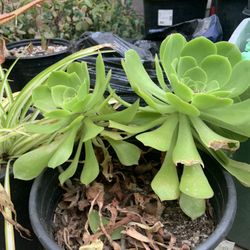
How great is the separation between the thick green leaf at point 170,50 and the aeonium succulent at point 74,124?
11 cm

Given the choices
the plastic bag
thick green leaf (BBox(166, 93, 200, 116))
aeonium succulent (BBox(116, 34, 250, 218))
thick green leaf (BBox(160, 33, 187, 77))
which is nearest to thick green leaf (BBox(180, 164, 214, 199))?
aeonium succulent (BBox(116, 34, 250, 218))

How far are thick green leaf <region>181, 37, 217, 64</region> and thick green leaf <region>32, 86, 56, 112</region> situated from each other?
301 millimetres

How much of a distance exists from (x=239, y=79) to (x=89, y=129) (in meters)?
0.32

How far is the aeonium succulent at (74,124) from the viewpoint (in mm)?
771

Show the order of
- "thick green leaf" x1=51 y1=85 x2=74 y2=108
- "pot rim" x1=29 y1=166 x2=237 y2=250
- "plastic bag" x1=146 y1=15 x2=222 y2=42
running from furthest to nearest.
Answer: "plastic bag" x1=146 y1=15 x2=222 y2=42, "thick green leaf" x1=51 y1=85 x2=74 y2=108, "pot rim" x1=29 y1=166 x2=237 y2=250

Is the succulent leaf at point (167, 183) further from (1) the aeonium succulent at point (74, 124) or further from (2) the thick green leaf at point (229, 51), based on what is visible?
(2) the thick green leaf at point (229, 51)

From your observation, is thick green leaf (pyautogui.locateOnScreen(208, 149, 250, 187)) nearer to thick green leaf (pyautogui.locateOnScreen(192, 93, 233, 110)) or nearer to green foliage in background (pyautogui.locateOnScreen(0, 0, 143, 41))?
thick green leaf (pyautogui.locateOnScreen(192, 93, 233, 110))

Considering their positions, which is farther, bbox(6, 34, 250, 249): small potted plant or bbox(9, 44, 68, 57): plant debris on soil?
bbox(9, 44, 68, 57): plant debris on soil

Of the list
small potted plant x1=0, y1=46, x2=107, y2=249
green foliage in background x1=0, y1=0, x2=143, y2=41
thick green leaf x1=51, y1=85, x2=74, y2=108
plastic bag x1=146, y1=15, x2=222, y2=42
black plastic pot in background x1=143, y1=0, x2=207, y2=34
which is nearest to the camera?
thick green leaf x1=51, y1=85, x2=74, y2=108

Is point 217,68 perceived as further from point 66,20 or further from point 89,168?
point 66,20

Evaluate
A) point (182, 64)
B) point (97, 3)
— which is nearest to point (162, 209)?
point (182, 64)

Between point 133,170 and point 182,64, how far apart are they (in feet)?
0.93

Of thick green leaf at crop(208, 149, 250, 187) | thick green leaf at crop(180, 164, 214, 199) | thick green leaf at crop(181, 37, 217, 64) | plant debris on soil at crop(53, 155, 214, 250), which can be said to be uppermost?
thick green leaf at crop(181, 37, 217, 64)

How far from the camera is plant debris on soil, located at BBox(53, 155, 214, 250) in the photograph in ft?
2.45
